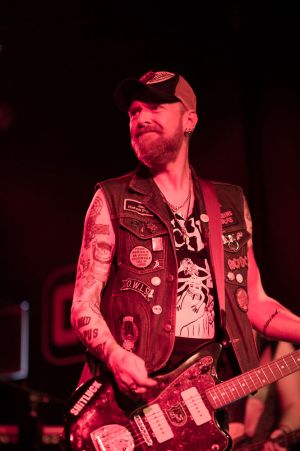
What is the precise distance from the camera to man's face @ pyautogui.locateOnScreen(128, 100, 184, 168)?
3289 millimetres

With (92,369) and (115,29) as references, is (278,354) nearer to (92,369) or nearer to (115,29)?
(92,369)

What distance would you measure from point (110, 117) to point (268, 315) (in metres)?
3.49

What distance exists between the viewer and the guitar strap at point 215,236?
124 inches

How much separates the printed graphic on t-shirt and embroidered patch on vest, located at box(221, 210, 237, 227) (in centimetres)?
16

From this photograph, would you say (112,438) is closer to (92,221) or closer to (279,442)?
(92,221)

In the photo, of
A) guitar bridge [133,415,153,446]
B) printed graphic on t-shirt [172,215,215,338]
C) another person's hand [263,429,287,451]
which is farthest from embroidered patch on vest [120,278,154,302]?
another person's hand [263,429,287,451]

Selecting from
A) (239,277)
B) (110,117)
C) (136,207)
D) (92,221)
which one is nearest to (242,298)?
(239,277)

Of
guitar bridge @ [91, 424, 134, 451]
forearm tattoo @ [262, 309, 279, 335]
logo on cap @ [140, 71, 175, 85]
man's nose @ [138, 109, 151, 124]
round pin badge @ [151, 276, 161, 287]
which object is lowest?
guitar bridge @ [91, 424, 134, 451]

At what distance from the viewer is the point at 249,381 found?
2.99 m

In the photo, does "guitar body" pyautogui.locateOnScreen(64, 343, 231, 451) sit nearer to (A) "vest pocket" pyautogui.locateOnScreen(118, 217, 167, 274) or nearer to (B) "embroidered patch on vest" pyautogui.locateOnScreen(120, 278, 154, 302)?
(B) "embroidered patch on vest" pyautogui.locateOnScreen(120, 278, 154, 302)

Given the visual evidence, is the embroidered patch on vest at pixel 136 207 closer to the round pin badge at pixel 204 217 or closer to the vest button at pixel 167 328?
the round pin badge at pixel 204 217

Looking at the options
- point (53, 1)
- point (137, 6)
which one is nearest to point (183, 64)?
point (137, 6)

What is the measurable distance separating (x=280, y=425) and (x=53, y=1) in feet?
12.2

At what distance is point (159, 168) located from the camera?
341 cm
